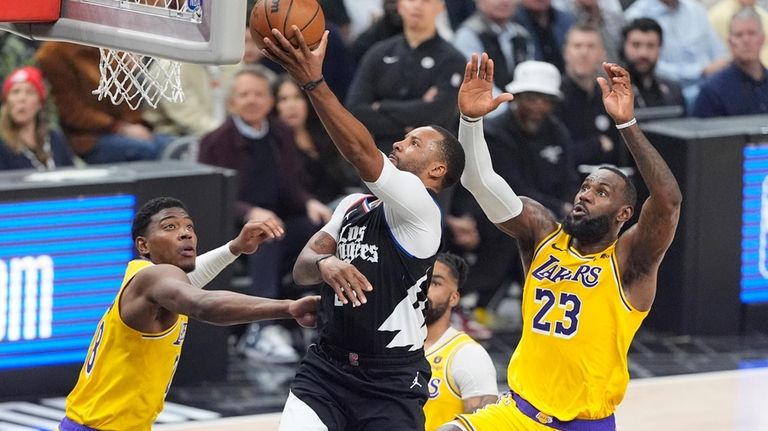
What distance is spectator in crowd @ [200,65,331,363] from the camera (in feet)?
33.5

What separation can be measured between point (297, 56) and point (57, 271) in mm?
4442

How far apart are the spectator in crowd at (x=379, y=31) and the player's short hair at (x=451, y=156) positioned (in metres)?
4.61

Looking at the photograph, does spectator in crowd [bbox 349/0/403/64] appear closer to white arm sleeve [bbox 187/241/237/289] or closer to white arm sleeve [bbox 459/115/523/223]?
white arm sleeve [bbox 459/115/523/223]

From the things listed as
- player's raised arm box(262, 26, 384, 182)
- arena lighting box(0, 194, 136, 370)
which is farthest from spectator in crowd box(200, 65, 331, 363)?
player's raised arm box(262, 26, 384, 182)

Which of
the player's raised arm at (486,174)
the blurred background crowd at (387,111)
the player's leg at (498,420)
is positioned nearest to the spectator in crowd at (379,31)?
the blurred background crowd at (387,111)

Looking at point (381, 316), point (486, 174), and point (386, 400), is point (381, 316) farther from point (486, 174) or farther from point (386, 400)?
point (486, 174)

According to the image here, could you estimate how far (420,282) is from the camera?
622 cm

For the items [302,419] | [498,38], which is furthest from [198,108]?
[302,419]

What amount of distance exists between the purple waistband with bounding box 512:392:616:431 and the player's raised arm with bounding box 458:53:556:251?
0.75 metres

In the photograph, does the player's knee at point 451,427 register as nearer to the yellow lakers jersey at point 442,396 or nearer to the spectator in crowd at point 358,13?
the yellow lakers jersey at point 442,396

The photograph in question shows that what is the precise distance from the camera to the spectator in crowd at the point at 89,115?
10219mm

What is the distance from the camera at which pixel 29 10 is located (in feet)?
20.2

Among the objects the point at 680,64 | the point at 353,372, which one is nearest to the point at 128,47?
the point at 353,372

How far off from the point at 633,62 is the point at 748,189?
1.34 m
